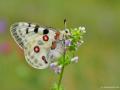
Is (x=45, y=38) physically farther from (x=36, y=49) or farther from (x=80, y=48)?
(x=80, y=48)

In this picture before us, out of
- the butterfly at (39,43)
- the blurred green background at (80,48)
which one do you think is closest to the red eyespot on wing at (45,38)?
the butterfly at (39,43)

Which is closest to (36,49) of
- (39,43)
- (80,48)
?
(39,43)

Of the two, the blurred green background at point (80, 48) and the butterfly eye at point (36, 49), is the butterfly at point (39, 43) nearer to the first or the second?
the butterfly eye at point (36, 49)

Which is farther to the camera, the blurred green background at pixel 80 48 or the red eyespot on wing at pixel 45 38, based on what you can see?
the blurred green background at pixel 80 48

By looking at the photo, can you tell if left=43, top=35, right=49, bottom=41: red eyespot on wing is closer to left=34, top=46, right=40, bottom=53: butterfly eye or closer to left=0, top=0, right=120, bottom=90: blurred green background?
left=34, top=46, right=40, bottom=53: butterfly eye

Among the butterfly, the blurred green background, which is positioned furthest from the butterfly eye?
the blurred green background

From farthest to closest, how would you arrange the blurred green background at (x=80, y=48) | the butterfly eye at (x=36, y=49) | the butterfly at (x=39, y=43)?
1. the blurred green background at (x=80, y=48)
2. the butterfly eye at (x=36, y=49)
3. the butterfly at (x=39, y=43)
